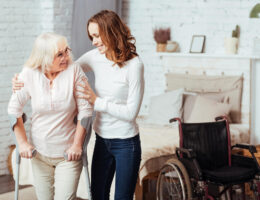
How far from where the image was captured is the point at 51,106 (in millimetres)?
2268

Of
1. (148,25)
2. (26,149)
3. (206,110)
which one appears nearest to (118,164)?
(26,149)

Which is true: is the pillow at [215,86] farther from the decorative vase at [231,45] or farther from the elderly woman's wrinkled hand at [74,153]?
the elderly woman's wrinkled hand at [74,153]

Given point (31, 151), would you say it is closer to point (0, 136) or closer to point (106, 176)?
point (106, 176)

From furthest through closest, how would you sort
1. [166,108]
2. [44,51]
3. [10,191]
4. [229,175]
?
1. [166,108]
2. [10,191]
3. [229,175]
4. [44,51]

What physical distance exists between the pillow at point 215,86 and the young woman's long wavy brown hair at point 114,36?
2798 mm

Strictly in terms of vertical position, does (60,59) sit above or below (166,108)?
above

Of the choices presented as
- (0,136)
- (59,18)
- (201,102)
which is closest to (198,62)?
(201,102)

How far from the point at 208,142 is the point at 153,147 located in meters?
0.46

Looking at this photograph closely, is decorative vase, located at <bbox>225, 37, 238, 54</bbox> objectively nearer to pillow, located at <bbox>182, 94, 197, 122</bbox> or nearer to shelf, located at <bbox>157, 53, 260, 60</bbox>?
shelf, located at <bbox>157, 53, 260, 60</bbox>

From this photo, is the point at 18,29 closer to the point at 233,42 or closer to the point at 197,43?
the point at 197,43

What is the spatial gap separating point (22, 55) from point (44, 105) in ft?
9.49

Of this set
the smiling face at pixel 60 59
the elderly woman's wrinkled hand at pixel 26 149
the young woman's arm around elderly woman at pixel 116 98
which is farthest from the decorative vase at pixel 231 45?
the elderly woman's wrinkled hand at pixel 26 149

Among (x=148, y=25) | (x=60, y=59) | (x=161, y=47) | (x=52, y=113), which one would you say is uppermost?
(x=148, y=25)

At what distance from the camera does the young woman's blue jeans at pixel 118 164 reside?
237 centimetres
